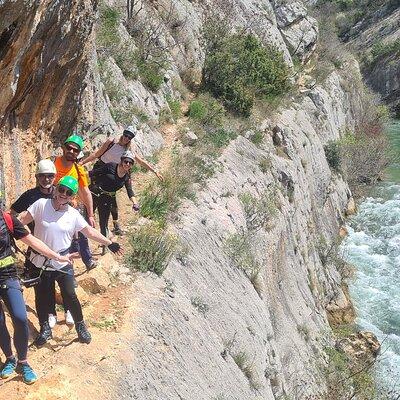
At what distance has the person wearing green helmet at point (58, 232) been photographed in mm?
5227

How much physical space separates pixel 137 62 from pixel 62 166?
895 centimetres

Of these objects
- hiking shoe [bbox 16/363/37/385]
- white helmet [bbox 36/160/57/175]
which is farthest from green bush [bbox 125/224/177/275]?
hiking shoe [bbox 16/363/37/385]

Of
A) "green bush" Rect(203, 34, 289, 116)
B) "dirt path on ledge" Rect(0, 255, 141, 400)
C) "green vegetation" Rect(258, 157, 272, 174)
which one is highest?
"green bush" Rect(203, 34, 289, 116)

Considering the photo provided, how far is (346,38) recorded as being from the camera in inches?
2450

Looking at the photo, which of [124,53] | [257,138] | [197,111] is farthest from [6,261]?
[257,138]

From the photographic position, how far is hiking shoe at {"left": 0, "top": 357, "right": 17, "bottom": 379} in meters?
4.92

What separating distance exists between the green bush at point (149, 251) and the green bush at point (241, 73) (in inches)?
382

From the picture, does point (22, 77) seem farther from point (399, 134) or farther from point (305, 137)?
point (399, 134)

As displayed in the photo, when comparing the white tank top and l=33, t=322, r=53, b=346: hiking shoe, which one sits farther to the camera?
the white tank top

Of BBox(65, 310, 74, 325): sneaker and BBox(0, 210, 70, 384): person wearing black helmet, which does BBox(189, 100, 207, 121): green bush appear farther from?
BBox(0, 210, 70, 384): person wearing black helmet

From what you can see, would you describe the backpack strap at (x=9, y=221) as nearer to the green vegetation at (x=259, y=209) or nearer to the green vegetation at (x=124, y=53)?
the green vegetation at (x=259, y=209)

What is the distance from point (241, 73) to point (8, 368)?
15.3 meters

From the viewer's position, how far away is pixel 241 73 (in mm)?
18188

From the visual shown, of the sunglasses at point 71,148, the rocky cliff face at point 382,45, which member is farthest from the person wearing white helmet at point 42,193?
the rocky cliff face at point 382,45
